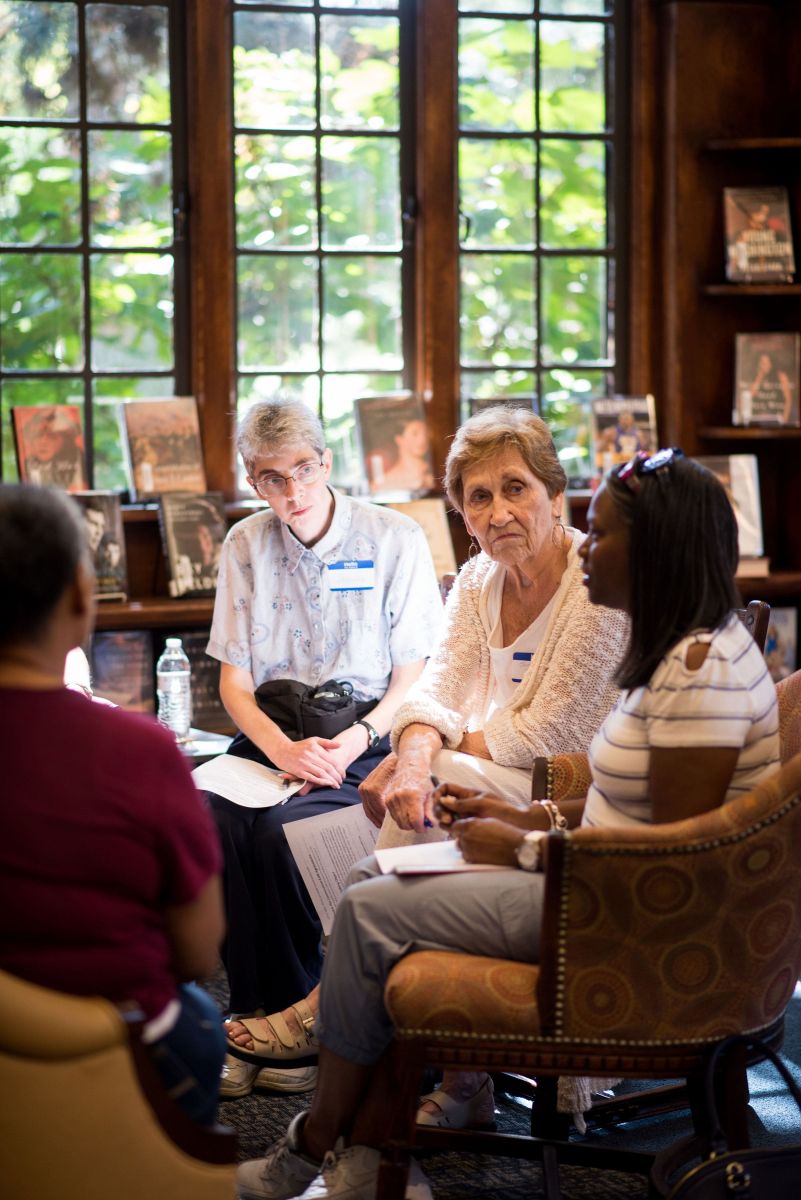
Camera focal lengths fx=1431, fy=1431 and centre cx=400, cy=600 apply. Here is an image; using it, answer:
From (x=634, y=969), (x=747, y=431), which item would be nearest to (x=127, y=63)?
(x=747, y=431)

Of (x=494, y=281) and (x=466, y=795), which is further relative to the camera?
(x=494, y=281)

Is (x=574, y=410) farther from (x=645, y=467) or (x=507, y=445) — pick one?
(x=645, y=467)

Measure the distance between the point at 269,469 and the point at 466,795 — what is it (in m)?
1.21

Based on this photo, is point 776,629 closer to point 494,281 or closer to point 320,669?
point 494,281

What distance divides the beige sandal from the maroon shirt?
4.68 ft

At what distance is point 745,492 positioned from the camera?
4914 millimetres

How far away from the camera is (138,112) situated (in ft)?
14.9

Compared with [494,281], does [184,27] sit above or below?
above

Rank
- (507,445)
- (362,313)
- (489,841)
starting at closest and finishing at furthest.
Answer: (489,841)
(507,445)
(362,313)

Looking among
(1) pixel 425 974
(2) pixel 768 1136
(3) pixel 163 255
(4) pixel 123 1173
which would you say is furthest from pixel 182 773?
(3) pixel 163 255

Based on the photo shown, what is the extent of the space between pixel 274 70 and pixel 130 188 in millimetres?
608

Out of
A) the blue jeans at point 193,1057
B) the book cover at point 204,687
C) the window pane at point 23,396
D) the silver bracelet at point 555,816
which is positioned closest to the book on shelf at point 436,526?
the book cover at point 204,687

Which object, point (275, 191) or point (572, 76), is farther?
point (572, 76)

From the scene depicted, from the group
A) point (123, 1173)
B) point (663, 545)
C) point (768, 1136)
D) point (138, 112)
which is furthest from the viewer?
point (138, 112)
